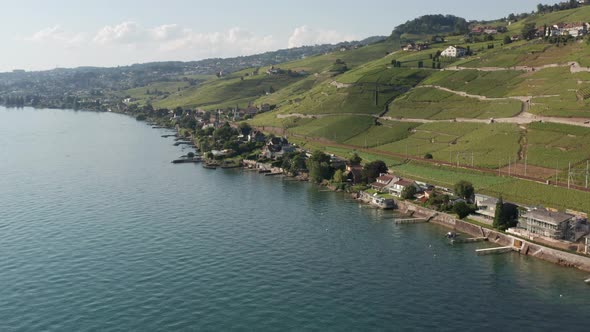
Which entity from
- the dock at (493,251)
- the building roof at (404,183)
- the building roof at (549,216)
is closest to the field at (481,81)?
the building roof at (404,183)

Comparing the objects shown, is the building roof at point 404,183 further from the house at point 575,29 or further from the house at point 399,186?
the house at point 575,29

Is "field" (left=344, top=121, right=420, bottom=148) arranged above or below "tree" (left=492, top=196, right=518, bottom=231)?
above

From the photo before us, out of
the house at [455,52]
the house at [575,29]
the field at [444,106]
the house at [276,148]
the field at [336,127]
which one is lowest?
the house at [276,148]

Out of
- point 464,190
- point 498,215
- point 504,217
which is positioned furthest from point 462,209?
point 504,217

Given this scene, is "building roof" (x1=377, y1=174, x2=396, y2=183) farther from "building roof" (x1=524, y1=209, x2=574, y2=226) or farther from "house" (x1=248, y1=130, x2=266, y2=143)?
"house" (x1=248, y1=130, x2=266, y2=143)

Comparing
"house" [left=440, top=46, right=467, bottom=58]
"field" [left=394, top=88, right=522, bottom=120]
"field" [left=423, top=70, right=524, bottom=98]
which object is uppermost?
"house" [left=440, top=46, right=467, bottom=58]

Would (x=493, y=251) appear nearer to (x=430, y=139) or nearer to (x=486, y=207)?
(x=486, y=207)

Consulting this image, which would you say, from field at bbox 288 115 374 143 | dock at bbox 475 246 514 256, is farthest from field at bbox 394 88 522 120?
dock at bbox 475 246 514 256
